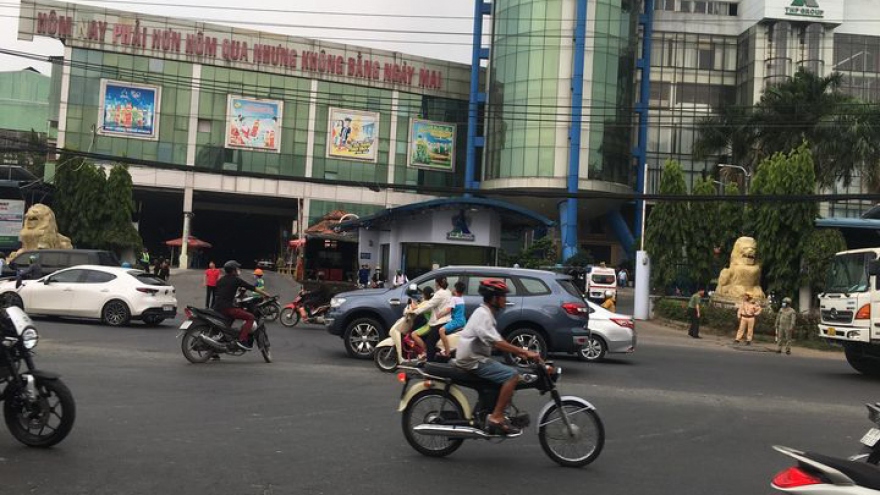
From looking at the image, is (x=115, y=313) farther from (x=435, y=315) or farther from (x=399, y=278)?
(x=399, y=278)

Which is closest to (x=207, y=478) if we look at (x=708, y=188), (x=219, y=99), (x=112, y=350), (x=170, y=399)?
(x=170, y=399)

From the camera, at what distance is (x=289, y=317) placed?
21.2m

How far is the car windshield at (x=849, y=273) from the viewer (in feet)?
51.4

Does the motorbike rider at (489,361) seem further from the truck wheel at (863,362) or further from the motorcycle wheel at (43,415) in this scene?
the truck wheel at (863,362)

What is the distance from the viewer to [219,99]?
193ft

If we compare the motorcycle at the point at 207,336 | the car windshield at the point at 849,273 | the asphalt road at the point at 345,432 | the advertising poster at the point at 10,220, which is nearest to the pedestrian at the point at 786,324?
the car windshield at the point at 849,273

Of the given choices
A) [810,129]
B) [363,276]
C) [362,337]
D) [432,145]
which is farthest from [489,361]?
[432,145]

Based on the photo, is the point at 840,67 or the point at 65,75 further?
the point at 840,67

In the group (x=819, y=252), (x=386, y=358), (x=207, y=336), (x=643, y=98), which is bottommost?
(x=386, y=358)

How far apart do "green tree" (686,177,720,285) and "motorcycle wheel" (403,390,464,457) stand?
27481 mm

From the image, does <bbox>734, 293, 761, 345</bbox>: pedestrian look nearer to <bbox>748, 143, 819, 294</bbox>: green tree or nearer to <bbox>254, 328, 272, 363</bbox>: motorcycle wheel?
<bbox>748, 143, 819, 294</bbox>: green tree

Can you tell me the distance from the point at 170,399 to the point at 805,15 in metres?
68.9

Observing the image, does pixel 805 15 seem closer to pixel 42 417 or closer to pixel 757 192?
pixel 757 192

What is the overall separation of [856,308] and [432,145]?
50.9 metres
